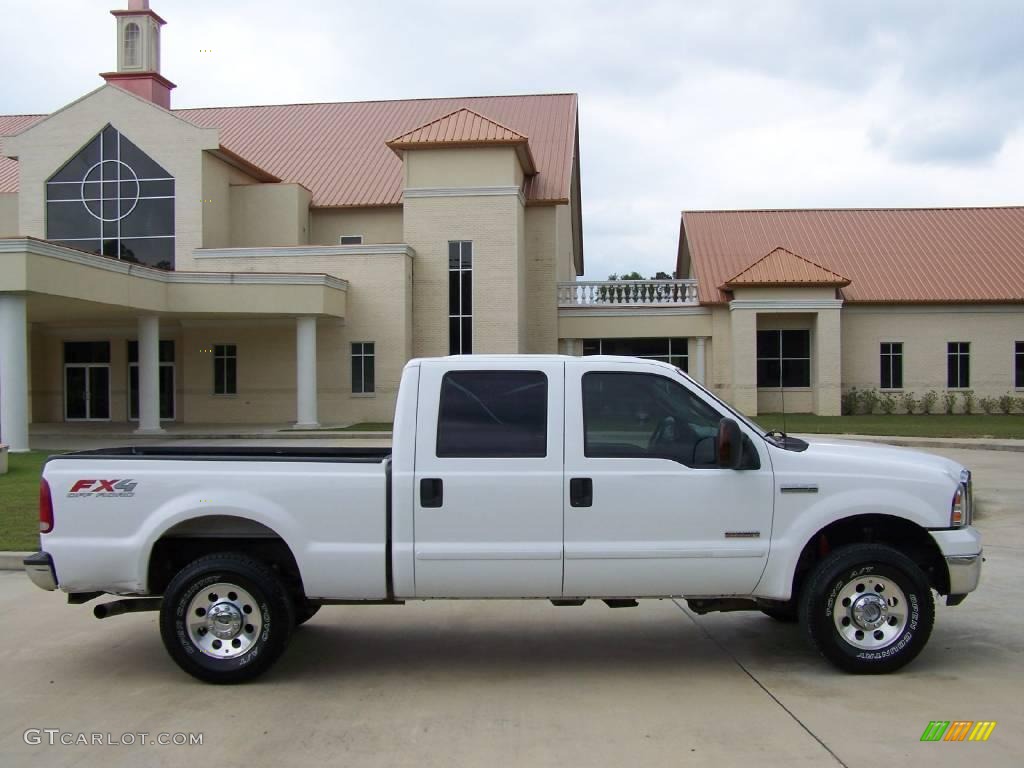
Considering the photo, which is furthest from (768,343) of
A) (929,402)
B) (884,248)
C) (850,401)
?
(884,248)

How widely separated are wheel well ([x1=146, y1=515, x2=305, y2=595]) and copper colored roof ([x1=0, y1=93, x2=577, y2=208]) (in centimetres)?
3182

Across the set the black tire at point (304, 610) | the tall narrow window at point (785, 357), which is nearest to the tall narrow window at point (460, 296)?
the tall narrow window at point (785, 357)

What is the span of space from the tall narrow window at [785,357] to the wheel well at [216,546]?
106ft

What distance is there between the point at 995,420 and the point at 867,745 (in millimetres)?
31571

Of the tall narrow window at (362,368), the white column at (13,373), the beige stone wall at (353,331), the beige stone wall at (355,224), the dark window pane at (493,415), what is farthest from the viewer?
Result: the beige stone wall at (355,224)

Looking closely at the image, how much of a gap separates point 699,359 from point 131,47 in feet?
84.8

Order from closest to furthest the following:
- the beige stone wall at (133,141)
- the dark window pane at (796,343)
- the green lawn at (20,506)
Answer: the green lawn at (20,506)
the beige stone wall at (133,141)
the dark window pane at (796,343)

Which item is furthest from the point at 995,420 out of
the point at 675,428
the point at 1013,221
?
the point at 675,428

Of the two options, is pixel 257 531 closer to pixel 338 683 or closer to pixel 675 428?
pixel 338 683

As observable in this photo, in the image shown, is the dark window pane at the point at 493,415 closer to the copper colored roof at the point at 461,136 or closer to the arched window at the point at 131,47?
the copper colored roof at the point at 461,136

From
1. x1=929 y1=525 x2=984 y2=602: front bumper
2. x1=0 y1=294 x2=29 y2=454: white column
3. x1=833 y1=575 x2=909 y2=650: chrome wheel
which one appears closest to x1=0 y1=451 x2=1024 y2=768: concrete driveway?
x1=833 y1=575 x2=909 y2=650: chrome wheel

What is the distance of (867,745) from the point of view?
5.24m

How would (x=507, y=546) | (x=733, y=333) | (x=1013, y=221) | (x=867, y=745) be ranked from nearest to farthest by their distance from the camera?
1. (x=867, y=745)
2. (x=507, y=546)
3. (x=733, y=333)
4. (x=1013, y=221)

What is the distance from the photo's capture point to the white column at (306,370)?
3162cm
